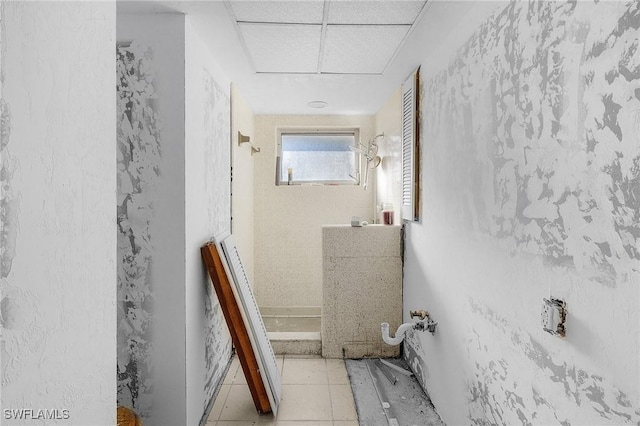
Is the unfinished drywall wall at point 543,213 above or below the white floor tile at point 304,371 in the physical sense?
above

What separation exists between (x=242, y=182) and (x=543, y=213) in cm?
263

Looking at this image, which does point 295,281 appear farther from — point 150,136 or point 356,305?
point 150,136

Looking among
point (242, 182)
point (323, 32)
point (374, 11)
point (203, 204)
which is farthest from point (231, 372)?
point (374, 11)

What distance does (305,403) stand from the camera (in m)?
2.33

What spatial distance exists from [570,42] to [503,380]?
1121 mm

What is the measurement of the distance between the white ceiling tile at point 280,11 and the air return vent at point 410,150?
3.06ft

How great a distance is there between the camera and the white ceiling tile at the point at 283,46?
6.35ft

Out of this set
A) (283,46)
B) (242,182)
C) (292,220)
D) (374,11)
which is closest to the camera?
(374,11)

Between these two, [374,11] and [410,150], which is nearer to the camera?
[374,11]

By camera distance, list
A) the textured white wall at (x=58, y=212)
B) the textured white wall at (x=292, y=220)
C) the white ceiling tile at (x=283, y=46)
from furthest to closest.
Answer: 1. the textured white wall at (x=292, y=220)
2. the white ceiling tile at (x=283, y=46)
3. the textured white wall at (x=58, y=212)

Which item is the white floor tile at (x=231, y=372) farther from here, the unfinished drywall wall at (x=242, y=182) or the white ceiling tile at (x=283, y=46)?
the white ceiling tile at (x=283, y=46)

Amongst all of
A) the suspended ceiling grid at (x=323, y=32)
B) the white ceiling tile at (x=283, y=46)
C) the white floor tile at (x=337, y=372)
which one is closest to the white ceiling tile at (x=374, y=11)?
the suspended ceiling grid at (x=323, y=32)

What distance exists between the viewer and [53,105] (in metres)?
0.73

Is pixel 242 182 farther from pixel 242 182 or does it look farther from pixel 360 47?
pixel 360 47
